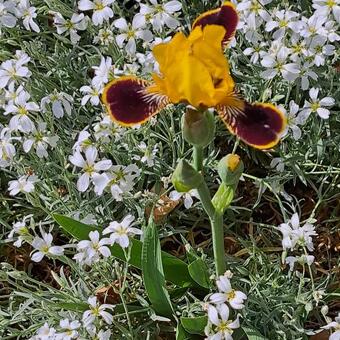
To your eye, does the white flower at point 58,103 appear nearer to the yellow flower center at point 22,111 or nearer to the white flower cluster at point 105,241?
the yellow flower center at point 22,111

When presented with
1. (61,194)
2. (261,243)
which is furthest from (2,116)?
(261,243)

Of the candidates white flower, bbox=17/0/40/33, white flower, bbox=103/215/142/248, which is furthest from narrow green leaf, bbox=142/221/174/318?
white flower, bbox=17/0/40/33

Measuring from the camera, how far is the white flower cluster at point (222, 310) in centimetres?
189

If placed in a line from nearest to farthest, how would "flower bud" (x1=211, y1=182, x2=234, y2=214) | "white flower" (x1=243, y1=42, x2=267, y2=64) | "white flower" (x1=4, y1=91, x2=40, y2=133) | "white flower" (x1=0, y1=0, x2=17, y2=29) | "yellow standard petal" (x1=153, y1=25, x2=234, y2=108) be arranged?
"yellow standard petal" (x1=153, y1=25, x2=234, y2=108)
"flower bud" (x1=211, y1=182, x2=234, y2=214)
"white flower" (x1=4, y1=91, x2=40, y2=133)
"white flower" (x1=243, y1=42, x2=267, y2=64)
"white flower" (x1=0, y1=0, x2=17, y2=29)

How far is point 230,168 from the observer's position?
1.75 metres

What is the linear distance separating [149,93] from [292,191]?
0.93 meters

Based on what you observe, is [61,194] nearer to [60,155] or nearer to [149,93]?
[60,155]

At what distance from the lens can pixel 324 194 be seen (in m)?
2.34

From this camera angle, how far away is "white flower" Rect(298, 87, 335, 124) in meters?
2.23

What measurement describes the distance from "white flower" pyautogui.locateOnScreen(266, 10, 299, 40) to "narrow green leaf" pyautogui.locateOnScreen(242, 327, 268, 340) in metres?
0.85

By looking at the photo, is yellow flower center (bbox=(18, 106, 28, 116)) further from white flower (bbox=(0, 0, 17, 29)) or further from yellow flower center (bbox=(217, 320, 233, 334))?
yellow flower center (bbox=(217, 320, 233, 334))

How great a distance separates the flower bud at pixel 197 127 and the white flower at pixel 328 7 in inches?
30.2

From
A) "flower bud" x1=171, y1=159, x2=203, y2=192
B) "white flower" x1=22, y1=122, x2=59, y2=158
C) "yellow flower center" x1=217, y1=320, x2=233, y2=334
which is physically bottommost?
"yellow flower center" x1=217, y1=320, x2=233, y2=334

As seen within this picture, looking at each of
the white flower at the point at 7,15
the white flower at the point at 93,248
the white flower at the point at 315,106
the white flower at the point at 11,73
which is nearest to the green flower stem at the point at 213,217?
the white flower at the point at 93,248
